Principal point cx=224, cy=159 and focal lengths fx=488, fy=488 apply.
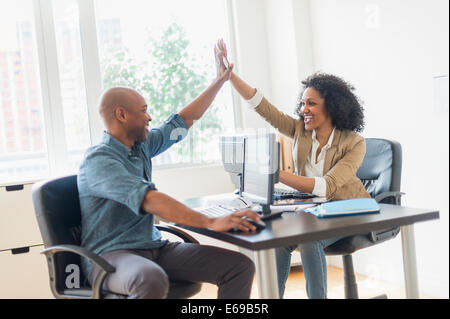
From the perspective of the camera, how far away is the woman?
2.25m

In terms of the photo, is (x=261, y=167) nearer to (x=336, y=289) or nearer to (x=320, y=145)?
(x=320, y=145)

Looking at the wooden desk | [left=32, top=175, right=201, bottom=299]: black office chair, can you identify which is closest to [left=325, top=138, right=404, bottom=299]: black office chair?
the wooden desk

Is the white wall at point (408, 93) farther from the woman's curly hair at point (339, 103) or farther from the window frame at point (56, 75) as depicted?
the window frame at point (56, 75)

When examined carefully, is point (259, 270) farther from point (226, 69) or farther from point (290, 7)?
point (290, 7)

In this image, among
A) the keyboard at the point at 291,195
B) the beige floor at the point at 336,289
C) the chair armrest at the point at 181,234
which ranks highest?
the keyboard at the point at 291,195

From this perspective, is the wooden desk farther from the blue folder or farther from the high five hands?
the high five hands

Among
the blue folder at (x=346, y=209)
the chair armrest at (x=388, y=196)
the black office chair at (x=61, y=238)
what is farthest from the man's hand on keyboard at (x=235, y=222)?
the chair armrest at (x=388, y=196)

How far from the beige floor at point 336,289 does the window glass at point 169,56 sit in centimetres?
113

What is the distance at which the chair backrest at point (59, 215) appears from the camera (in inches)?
75.0

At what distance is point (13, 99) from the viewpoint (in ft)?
11.4

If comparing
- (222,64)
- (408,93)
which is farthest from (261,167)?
(408,93)

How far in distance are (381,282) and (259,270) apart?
1984mm

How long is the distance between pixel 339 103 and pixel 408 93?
2.11ft
